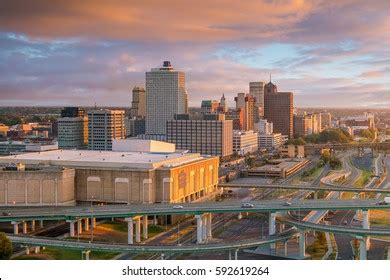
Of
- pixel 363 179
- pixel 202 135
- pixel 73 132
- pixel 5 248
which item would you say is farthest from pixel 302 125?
pixel 5 248

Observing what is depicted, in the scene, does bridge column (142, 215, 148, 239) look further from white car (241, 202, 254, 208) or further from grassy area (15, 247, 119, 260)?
grassy area (15, 247, 119, 260)

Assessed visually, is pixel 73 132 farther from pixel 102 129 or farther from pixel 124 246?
pixel 124 246

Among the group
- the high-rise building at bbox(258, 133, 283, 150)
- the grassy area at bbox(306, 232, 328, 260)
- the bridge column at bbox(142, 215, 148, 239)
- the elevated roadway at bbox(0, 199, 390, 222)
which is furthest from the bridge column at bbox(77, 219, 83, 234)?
the high-rise building at bbox(258, 133, 283, 150)

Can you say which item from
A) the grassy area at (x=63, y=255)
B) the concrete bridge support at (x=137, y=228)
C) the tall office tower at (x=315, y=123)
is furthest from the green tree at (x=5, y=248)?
the tall office tower at (x=315, y=123)

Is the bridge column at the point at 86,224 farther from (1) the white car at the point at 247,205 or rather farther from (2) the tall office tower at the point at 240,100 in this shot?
(2) the tall office tower at the point at 240,100

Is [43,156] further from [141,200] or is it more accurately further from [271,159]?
[271,159]
